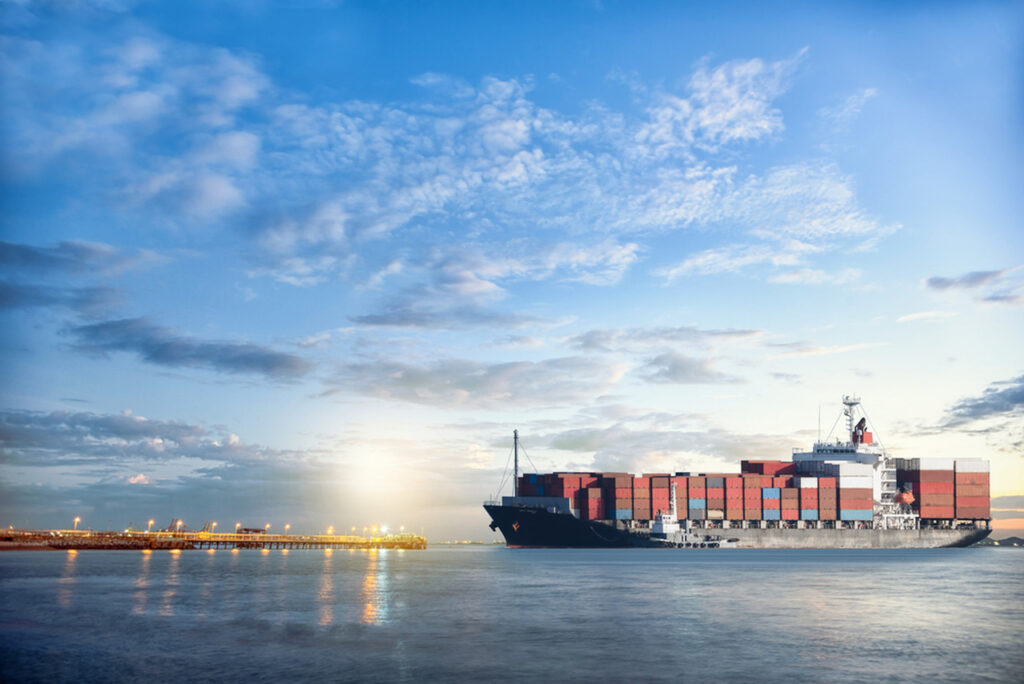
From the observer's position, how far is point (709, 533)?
15700cm

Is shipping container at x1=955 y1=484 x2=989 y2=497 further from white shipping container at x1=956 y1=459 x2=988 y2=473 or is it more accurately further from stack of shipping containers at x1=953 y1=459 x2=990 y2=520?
white shipping container at x1=956 y1=459 x2=988 y2=473

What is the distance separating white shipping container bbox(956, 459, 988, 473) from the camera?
542 feet

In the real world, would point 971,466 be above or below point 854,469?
above

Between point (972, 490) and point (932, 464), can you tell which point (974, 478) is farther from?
point (932, 464)

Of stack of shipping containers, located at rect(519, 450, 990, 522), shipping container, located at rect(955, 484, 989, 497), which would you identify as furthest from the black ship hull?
shipping container, located at rect(955, 484, 989, 497)

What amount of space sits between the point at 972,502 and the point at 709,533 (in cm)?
5559

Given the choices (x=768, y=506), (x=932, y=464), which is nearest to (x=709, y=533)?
(x=768, y=506)

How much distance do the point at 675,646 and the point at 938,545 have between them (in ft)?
494

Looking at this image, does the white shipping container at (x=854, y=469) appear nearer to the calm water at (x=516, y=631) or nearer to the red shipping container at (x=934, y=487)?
the red shipping container at (x=934, y=487)

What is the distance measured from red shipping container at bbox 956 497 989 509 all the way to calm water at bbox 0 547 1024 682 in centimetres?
10222

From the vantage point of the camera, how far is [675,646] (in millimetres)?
38281

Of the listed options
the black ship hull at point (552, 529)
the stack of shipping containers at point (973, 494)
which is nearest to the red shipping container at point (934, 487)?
the stack of shipping containers at point (973, 494)

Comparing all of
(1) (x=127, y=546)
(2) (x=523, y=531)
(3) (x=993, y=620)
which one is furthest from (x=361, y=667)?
(1) (x=127, y=546)

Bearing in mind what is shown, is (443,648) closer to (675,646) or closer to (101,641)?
(675,646)
